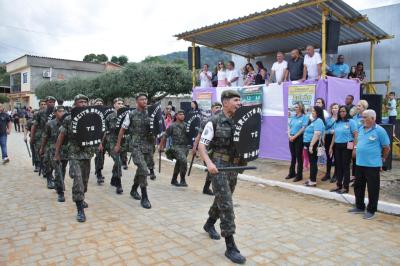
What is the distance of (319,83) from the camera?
30.3ft

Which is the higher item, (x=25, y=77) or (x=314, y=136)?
(x=25, y=77)

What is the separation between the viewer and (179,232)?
191 inches

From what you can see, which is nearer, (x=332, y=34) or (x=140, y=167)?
(x=140, y=167)

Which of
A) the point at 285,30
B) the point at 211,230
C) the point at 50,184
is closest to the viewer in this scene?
the point at 211,230

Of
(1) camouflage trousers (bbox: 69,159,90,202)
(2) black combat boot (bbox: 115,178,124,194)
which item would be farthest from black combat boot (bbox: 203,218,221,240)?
(2) black combat boot (bbox: 115,178,124,194)

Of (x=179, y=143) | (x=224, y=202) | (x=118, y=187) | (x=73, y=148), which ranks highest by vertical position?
(x=73, y=148)

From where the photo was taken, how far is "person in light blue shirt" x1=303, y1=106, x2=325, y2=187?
296 inches

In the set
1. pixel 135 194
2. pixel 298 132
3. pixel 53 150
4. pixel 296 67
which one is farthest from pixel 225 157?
pixel 296 67

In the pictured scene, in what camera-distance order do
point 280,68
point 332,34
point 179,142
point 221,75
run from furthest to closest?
point 221,75
point 280,68
point 332,34
point 179,142

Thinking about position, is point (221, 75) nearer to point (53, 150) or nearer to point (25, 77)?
point (53, 150)

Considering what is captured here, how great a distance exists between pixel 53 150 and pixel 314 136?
18.0ft

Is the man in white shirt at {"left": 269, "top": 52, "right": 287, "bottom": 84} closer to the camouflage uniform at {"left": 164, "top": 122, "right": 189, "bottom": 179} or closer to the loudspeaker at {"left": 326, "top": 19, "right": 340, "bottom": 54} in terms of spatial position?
the loudspeaker at {"left": 326, "top": 19, "right": 340, "bottom": 54}

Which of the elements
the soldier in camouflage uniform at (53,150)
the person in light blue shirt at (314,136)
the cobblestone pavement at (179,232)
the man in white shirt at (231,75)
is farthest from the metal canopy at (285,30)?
the soldier in camouflage uniform at (53,150)

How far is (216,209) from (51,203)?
354 centimetres
